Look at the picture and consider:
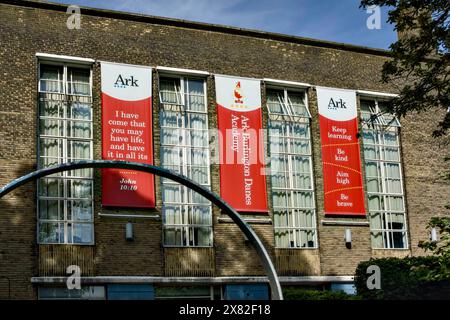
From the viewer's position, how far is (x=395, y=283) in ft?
91.5

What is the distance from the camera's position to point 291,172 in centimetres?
3006

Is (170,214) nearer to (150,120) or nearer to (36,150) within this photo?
(150,120)

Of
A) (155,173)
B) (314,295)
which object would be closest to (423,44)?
(155,173)

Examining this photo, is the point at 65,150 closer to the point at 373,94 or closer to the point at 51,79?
the point at 51,79

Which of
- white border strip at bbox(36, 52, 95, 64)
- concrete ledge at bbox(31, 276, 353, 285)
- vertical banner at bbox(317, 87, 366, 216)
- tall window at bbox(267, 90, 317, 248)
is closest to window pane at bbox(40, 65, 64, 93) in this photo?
white border strip at bbox(36, 52, 95, 64)

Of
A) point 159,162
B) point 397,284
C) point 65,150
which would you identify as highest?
point 65,150

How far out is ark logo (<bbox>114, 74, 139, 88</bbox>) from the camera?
2758cm

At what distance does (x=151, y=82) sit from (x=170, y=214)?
4.97m

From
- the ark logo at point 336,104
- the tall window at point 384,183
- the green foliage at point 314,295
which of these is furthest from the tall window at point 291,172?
the green foliage at point 314,295

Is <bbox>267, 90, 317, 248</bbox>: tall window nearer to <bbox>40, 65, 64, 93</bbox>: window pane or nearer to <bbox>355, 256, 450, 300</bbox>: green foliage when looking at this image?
<bbox>355, 256, 450, 300</bbox>: green foliage

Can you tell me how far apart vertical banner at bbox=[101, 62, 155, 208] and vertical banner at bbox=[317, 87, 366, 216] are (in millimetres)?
7484

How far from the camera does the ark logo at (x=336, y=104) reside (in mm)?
31281

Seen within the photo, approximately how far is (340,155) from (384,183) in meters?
2.51
